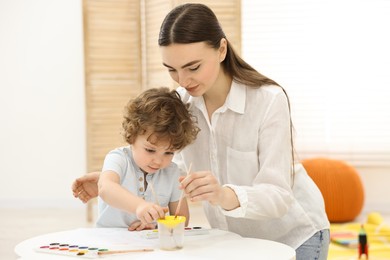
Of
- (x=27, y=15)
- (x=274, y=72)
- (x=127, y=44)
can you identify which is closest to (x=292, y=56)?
(x=274, y=72)

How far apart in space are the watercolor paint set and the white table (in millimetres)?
14

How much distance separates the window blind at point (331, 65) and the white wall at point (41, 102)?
1.61 metres

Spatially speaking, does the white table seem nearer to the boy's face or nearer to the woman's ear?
the boy's face

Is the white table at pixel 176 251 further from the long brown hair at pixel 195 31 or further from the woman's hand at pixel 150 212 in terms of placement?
the long brown hair at pixel 195 31

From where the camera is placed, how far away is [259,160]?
1.90 m

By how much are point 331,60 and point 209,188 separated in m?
4.06

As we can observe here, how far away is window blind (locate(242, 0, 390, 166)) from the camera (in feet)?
17.5

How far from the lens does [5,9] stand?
5801 mm

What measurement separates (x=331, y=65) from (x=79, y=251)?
4202 mm

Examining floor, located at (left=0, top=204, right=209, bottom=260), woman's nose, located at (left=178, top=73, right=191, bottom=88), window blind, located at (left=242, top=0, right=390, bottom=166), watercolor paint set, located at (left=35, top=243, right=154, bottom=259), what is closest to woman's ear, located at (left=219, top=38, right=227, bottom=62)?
woman's nose, located at (left=178, top=73, right=191, bottom=88)

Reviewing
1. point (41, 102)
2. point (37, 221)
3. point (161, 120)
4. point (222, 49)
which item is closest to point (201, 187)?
point (161, 120)

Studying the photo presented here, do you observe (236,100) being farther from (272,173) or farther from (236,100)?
(272,173)

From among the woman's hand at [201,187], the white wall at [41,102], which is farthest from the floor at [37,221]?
the woman's hand at [201,187]

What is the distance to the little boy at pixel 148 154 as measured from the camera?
191cm
